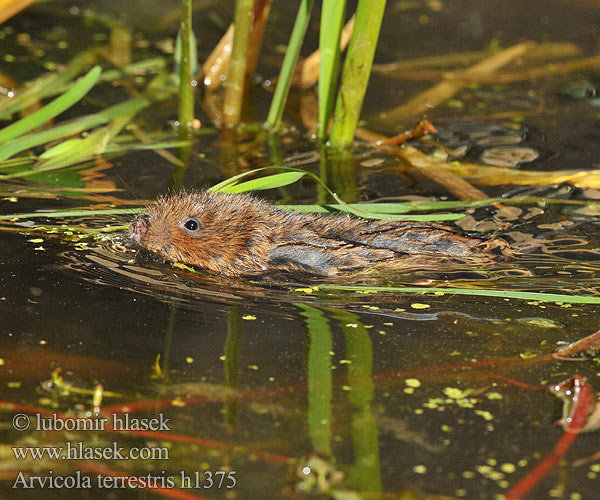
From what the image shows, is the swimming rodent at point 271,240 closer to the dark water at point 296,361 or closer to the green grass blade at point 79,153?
the dark water at point 296,361

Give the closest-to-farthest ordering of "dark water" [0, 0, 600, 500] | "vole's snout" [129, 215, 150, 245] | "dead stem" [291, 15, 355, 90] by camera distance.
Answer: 1. "dark water" [0, 0, 600, 500]
2. "vole's snout" [129, 215, 150, 245]
3. "dead stem" [291, 15, 355, 90]

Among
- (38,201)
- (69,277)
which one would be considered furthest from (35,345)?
(38,201)

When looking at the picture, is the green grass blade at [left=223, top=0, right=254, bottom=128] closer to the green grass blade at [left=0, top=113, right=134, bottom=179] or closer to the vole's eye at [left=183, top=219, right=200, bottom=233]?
the green grass blade at [left=0, top=113, right=134, bottom=179]

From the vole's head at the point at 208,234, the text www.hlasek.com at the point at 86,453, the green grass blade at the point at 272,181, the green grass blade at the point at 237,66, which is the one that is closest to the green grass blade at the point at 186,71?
the green grass blade at the point at 237,66

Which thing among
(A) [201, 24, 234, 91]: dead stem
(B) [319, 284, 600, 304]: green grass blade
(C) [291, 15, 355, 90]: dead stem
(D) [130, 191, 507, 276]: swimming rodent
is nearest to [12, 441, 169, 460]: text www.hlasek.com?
(B) [319, 284, 600, 304]: green grass blade

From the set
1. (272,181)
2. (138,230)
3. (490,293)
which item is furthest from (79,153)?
(490,293)

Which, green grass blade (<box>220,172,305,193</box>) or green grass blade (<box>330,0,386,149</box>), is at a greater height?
green grass blade (<box>330,0,386,149</box>)
